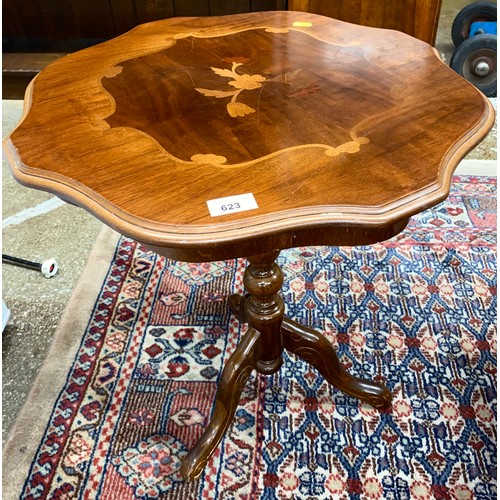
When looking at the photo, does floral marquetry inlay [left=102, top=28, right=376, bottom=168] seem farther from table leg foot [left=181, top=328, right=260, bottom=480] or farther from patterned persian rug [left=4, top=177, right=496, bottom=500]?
patterned persian rug [left=4, top=177, right=496, bottom=500]

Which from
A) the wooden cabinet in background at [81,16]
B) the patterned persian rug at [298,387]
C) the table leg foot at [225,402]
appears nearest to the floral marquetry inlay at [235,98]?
the table leg foot at [225,402]

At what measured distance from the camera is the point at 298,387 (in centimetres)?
141

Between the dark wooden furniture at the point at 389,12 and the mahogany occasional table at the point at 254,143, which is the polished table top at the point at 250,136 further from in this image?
the dark wooden furniture at the point at 389,12

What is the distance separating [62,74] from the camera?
4.15 ft

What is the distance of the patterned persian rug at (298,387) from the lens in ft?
4.02

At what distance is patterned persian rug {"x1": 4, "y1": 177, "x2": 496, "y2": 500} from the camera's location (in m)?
1.23

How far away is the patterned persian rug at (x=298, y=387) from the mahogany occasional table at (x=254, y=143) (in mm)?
102

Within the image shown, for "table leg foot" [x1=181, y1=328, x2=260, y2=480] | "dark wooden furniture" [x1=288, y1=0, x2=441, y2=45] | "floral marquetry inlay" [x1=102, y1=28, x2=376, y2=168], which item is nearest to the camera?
"floral marquetry inlay" [x1=102, y1=28, x2=376, y2=168]

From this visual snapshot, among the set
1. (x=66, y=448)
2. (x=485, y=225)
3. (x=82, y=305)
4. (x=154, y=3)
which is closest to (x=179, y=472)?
(x=66, y=448)

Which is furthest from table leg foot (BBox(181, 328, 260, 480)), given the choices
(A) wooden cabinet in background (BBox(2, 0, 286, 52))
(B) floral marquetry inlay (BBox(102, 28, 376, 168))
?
(A) wooden cabinet in background (BBox(2, 0, 286, 52))

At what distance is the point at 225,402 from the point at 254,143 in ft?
2.02

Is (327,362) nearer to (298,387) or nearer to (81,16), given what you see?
(298,387)

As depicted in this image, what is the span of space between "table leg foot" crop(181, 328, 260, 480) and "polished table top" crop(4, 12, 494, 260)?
48cm

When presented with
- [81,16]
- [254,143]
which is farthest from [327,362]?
[81,16]
